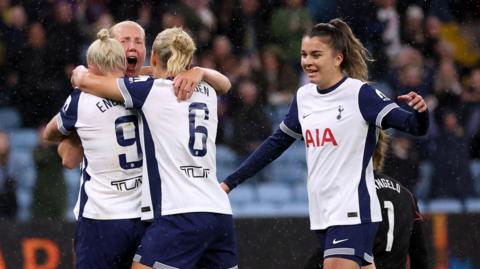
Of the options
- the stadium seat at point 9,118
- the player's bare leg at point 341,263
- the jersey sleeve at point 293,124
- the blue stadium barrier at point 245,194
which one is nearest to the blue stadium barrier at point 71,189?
the stadium seat at point 9,118

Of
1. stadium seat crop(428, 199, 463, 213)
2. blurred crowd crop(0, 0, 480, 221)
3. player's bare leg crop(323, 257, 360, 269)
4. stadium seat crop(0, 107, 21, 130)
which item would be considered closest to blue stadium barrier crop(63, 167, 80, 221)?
blurred crowd crop(0, 0, 480, 221)

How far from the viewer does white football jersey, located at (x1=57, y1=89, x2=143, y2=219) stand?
625cm

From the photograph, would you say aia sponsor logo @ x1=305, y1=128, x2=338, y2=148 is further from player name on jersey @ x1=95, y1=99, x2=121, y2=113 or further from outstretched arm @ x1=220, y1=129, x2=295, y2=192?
player name on jersey @ x1=95, y1=99, x2=121, y2=113

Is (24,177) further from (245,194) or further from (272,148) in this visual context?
(272,148)

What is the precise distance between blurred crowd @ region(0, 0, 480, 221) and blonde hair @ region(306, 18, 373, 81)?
435cm

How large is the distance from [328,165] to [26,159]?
18.8ft

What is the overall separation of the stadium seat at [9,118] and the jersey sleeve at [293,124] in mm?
5771

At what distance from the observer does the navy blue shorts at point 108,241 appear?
6254 millimetres

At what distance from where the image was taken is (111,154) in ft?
20.5

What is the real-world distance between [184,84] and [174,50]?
193mm

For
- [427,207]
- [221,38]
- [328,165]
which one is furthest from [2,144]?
[328,165]

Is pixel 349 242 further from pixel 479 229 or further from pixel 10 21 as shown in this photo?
pixel 10 21

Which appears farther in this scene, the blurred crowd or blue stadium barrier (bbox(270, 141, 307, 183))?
blue stadium barrier (bbox(270, 141, 307, 183))

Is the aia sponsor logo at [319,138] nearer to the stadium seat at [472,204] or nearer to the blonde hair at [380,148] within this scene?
the blonde hair at [380,148]
